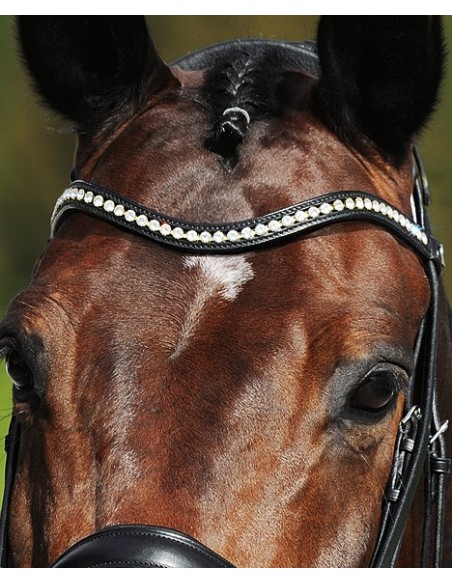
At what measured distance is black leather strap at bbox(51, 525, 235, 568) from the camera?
4.97ft

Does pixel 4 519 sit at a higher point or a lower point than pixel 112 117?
lower

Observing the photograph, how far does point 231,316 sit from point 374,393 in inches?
12.7

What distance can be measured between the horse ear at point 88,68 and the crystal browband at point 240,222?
280mm

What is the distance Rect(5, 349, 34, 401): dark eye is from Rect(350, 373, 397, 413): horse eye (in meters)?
0.67

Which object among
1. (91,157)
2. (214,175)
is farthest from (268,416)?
(91,157)

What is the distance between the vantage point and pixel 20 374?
193 cm

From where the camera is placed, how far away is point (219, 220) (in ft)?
6.40

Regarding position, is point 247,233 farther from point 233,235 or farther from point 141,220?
point 141,220

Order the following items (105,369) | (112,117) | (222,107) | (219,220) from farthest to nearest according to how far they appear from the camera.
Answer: (112,117) → (222,107) → (219,220) → (105,369)

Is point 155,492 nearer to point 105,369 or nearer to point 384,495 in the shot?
point 105,369

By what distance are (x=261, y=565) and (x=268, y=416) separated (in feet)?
0.88

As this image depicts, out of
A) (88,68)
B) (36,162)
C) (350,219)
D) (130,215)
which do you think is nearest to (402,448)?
(350,219)

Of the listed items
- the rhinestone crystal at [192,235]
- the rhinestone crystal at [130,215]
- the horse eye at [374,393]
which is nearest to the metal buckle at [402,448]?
the horse eye at [374,393]

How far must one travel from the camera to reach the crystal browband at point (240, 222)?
6.28 ft
